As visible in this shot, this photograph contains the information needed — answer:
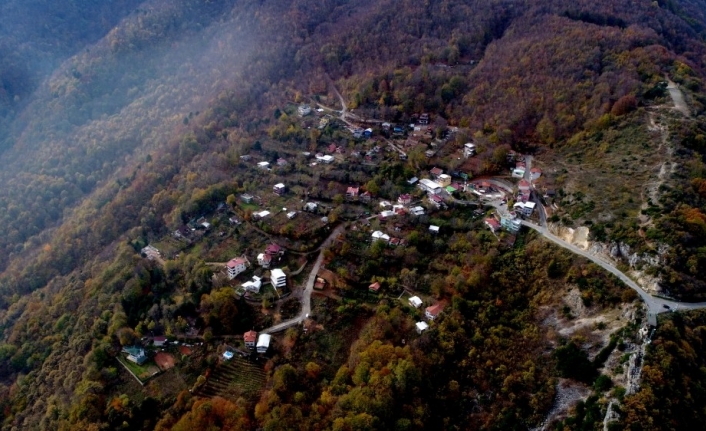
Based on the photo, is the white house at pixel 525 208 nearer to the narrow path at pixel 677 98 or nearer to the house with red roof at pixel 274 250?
the narrow path at pixel 677 98

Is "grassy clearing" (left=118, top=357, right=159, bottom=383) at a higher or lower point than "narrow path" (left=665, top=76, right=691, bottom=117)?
lower

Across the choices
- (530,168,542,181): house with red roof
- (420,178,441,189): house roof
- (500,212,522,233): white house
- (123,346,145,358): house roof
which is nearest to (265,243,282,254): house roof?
(123,346,145,358): house roof

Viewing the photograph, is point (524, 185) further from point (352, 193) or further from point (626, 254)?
point (352, 193)

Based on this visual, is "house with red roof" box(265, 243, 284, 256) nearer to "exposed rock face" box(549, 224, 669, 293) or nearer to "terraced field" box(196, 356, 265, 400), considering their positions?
"terraced field" box(196, 356, 265, 400)

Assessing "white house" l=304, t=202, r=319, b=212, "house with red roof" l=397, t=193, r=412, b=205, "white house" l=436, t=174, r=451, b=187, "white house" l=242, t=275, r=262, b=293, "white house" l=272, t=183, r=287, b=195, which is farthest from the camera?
"white house" l=272, t=183, r=287, b=195

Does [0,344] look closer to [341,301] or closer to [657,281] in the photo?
[341,301]

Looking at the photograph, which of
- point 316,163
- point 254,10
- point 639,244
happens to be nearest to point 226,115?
point 316,163

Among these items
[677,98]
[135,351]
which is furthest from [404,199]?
[677,98]
